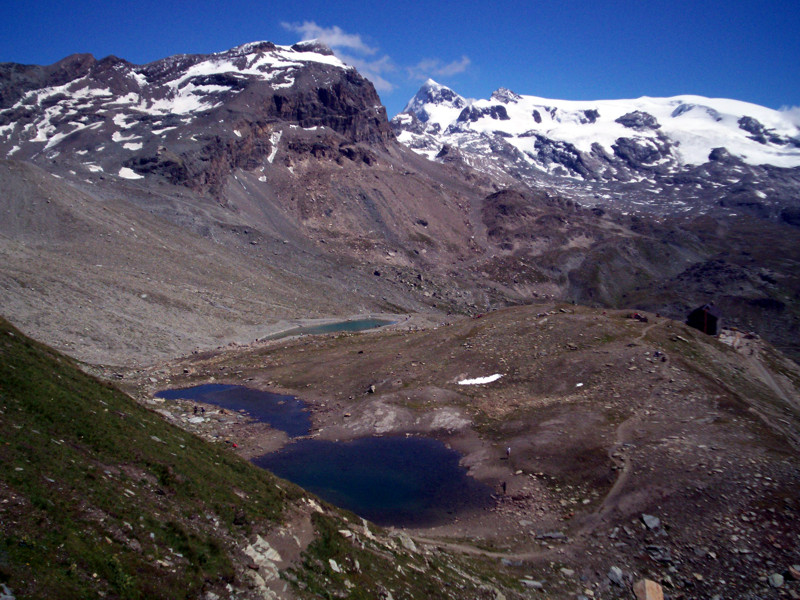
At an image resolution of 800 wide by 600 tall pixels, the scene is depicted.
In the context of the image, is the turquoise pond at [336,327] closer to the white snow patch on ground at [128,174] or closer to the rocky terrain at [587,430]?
the rocky terrain at [587,430]

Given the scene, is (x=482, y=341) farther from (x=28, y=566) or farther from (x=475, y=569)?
(x=28, y=566)

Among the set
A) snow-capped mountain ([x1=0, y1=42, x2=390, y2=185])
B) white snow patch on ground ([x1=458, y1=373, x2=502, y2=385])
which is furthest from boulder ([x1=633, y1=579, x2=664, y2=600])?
snow-capped mountain ([x1=0, y1=42, x2=390, y2=185])

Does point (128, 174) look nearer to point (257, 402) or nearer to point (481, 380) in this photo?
point (257, 402)

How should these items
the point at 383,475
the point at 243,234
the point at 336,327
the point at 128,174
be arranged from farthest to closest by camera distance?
the point at 128,174
the point at 243,234
the point at 336,327
the point at 383,475

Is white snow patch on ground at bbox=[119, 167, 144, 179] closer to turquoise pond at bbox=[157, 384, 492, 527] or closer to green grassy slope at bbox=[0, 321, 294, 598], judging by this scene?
turquoise pond at bbox=[157, 384, 492, 527]

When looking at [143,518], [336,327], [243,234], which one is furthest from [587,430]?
[243,234]

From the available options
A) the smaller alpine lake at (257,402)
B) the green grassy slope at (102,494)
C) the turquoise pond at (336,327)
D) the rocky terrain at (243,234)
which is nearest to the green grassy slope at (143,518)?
the green grassy slope at (102,494)
